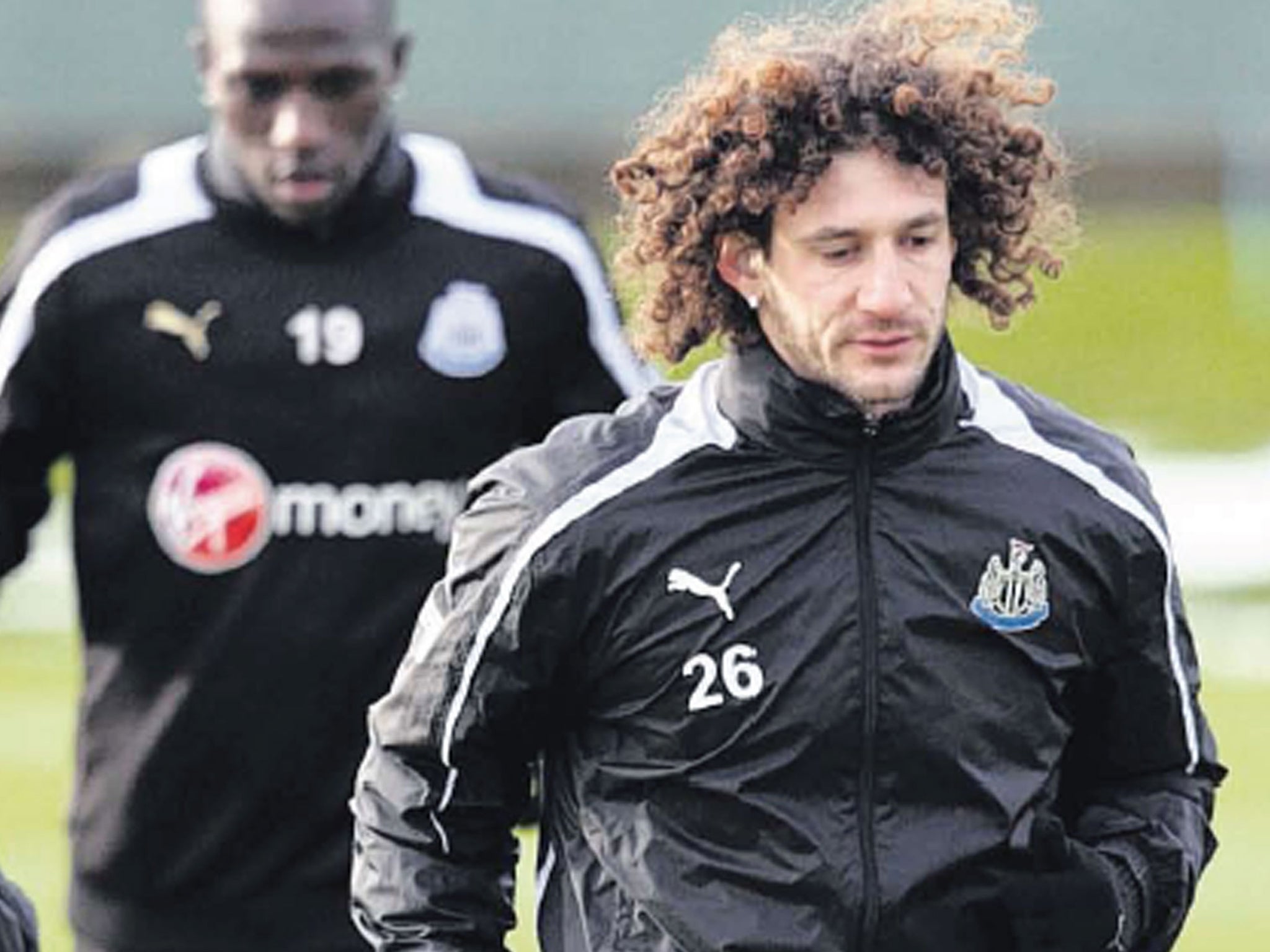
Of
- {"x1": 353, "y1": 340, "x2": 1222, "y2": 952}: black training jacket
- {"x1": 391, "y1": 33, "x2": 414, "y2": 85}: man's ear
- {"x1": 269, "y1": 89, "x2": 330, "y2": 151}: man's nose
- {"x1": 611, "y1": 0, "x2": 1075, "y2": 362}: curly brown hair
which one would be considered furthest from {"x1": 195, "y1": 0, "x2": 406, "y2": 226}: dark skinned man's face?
{"x1": 353, "y1": 340, "x2": 1222, "y2": 952}: black training jacket

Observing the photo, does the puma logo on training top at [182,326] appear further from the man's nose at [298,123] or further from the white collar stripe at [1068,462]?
the white collar stripe at [1068,462]

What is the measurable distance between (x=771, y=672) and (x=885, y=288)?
1.64 ft

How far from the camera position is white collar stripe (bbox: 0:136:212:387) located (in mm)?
6688

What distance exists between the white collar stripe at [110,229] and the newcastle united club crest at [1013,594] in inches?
92.6

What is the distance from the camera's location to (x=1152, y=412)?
2075 cm

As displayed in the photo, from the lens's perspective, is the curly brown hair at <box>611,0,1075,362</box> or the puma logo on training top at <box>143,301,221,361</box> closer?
the curly brown hair at <box>611,0,1075,362</box>

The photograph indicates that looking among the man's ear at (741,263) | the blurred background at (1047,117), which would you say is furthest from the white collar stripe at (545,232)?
the blurred background at (1047,117)

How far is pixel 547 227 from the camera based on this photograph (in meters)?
6.86

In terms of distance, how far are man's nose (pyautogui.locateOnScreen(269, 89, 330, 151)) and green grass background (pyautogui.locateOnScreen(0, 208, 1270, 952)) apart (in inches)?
64.4

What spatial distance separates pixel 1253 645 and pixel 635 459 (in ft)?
34.6

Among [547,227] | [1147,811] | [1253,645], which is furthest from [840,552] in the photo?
[1253,645]

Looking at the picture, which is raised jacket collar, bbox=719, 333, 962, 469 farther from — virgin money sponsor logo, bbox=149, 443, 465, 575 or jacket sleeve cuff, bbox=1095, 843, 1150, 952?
virgin money sponsor logo, bbox=149, 443, 465, 575

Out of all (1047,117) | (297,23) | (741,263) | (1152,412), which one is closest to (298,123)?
(297,23)

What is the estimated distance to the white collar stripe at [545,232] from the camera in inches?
268
